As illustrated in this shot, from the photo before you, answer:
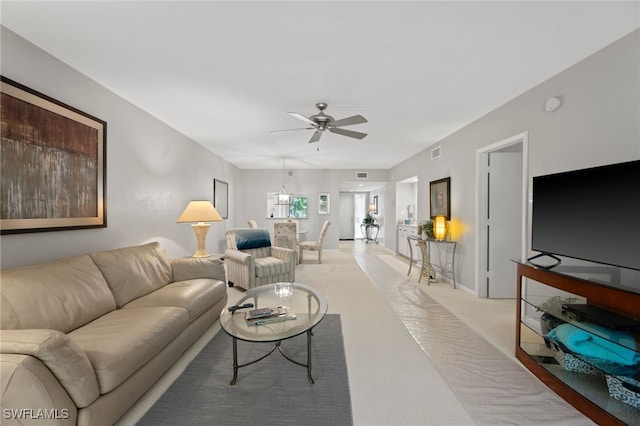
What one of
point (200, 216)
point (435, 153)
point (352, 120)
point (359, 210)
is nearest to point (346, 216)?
point (359, 210)

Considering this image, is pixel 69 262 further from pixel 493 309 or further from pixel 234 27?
pixel 493 309

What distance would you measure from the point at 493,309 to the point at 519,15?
312cm

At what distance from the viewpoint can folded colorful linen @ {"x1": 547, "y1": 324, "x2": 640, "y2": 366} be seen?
4.66 feet

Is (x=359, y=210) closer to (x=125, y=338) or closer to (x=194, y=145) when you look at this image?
(x=194, y=145)

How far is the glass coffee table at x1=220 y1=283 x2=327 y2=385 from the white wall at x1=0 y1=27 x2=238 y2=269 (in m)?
1.56

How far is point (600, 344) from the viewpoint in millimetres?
1550

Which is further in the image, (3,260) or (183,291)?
(183,291)

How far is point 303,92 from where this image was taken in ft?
8.94

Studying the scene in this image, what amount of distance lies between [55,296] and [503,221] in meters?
4.78

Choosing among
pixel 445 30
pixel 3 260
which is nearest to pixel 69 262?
pixel 3 260

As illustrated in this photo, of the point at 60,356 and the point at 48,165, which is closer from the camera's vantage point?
the point at 60,356

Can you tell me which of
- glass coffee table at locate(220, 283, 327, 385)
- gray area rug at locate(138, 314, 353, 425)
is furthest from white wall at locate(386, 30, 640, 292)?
gray area rug at locate(138, 314, 353, 425)

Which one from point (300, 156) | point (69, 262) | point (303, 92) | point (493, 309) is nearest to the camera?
point (69, 262)

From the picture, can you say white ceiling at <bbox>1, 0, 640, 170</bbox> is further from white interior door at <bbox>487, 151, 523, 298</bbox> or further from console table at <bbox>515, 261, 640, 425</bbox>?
console table at <bbox>515, 261, 640, 425</bbox>
